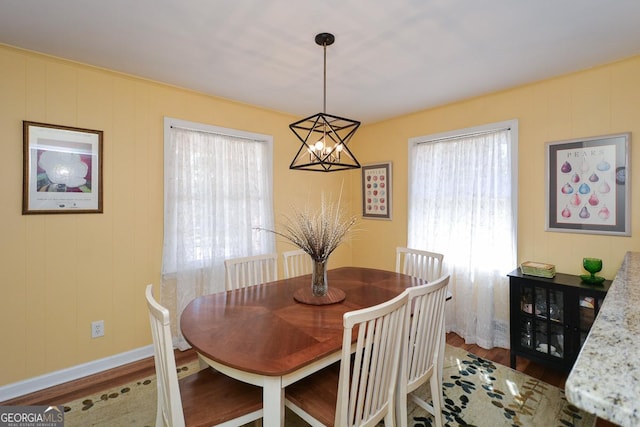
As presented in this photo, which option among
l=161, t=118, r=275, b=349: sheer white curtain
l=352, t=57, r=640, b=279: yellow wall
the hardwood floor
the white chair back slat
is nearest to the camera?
the white chair back slat

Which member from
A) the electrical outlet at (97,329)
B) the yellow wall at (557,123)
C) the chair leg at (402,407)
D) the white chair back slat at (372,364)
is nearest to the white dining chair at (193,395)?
the white chair back slat at (372,364)

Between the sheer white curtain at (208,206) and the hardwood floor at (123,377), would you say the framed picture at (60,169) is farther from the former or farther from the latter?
the hardwood floor at (123,377)

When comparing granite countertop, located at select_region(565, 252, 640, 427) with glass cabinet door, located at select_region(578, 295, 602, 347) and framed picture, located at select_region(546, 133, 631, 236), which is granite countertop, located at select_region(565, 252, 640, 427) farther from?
framed picture, located at select_region(546, 133, 631, 236)

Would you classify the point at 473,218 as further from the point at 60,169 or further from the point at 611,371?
the point at 60,169

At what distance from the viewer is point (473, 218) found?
301 centimetres

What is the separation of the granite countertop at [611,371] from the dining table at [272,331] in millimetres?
899

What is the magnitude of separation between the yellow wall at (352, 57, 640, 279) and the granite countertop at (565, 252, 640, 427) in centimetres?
190

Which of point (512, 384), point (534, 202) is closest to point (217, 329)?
point (512, 384)

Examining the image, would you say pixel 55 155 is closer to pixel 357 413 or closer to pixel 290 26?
pixel 290 26

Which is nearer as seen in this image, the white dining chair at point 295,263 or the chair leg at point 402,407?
the chair leg at point 402,407

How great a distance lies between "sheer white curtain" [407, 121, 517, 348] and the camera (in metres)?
2.82

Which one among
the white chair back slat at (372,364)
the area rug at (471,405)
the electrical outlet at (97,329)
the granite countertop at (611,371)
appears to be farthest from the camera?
the electrical outlet at (97,329)

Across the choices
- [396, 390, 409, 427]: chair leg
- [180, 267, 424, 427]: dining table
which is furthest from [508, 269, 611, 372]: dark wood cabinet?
[396, 390, 409, 427]: chair leg

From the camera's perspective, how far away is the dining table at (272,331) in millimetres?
1190
